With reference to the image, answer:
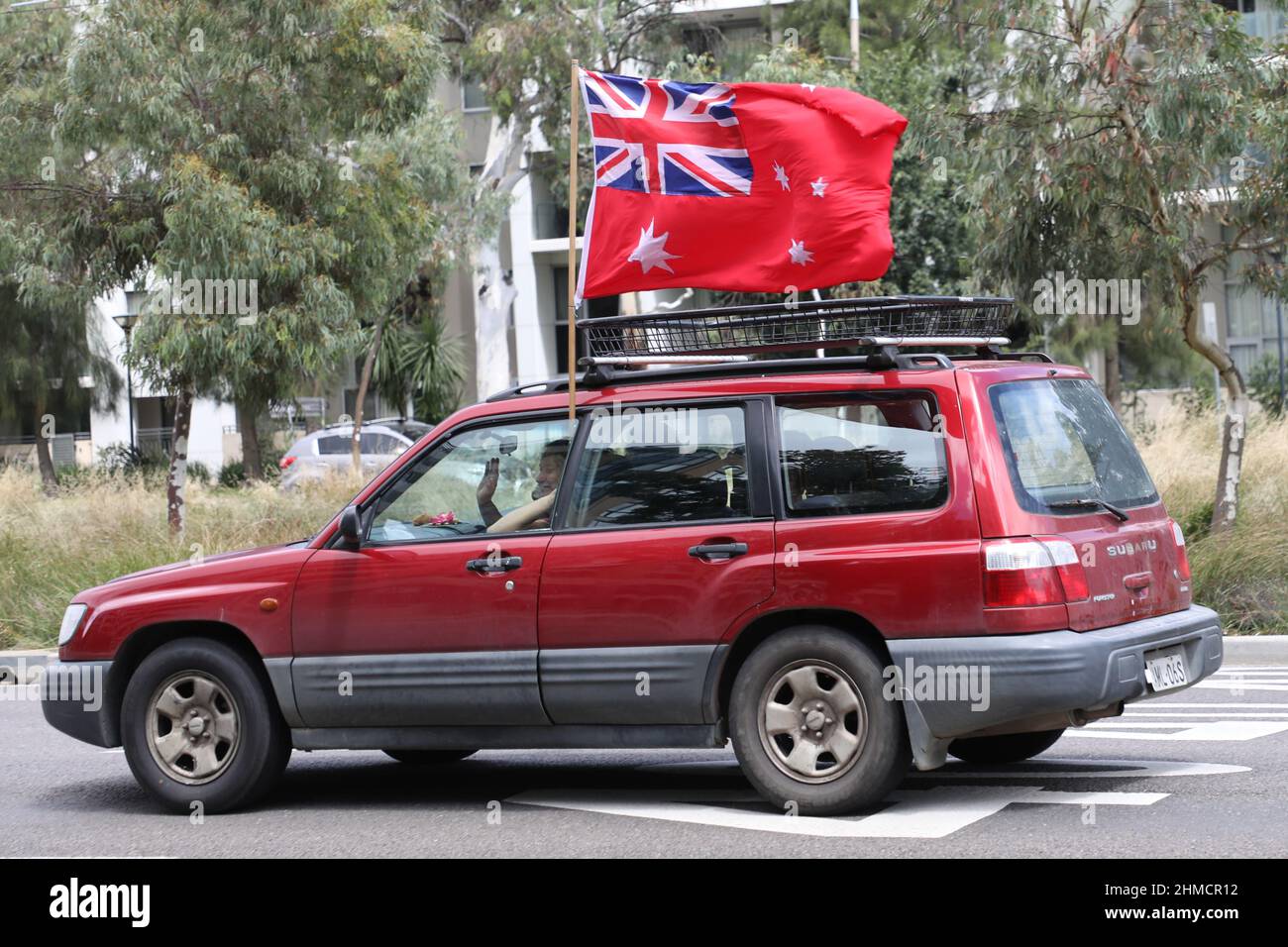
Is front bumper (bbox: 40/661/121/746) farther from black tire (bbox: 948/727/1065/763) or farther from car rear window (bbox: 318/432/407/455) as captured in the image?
car rear window (bbox: 318/432/407/455)

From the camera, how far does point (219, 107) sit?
53.3ft

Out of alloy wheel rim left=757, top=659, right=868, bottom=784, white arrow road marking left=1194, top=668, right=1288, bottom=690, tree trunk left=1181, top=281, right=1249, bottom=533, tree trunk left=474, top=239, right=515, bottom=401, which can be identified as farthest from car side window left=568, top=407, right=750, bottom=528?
tree trunk left=474, top=239, right=515, bottom=401

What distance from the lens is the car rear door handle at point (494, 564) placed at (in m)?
7.19

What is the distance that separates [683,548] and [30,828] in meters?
3.07

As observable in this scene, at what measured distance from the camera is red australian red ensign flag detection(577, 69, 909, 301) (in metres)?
7.78

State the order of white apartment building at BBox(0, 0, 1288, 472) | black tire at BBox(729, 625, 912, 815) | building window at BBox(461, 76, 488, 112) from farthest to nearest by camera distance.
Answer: building window at BBox(461, 76, 488, 112), white apartment building at BBox(0, 0, 1288, 472), black tire at BBox(729, 625, 912, 815)

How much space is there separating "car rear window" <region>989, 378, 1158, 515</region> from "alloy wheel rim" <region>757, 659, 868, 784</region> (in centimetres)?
99

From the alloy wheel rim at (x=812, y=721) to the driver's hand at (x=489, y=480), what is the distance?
58.4 inches

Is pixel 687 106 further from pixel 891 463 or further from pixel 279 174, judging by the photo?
pixel 279 174

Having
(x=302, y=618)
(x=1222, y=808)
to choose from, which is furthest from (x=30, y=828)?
(x=1222, y=808)

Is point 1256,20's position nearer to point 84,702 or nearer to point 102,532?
point 102,532

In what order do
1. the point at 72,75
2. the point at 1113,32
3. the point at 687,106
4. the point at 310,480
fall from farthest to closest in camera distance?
the point at 310,480 < the point at 72,75 < the point at 1113,32 < the point at 687,106

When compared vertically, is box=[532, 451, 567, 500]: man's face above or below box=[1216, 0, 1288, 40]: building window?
below

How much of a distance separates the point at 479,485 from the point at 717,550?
3.88ft
